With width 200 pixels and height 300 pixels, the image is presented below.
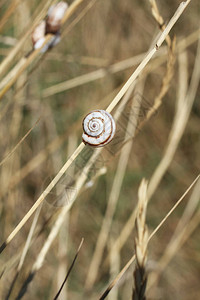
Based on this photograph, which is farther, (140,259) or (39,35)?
(39,35)

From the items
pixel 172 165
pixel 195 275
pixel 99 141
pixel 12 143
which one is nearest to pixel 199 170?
pixel 172 165

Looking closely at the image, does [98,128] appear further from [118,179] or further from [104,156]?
[104,156]

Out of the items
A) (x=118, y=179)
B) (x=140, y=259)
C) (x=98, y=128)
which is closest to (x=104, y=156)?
(x=118, y=179)

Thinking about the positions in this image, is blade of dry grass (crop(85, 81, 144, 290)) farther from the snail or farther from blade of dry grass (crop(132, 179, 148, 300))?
blade of dry grass (crop(132, 179, 148, 300))

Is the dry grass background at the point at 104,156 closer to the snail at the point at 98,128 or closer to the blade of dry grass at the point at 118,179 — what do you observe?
the blade of dry grass at the point at 118,179

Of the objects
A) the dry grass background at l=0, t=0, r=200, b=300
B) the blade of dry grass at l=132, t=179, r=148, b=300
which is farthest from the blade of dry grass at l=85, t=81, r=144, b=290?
the blade of dry grass at l=132, t=179, r=148, b=300
